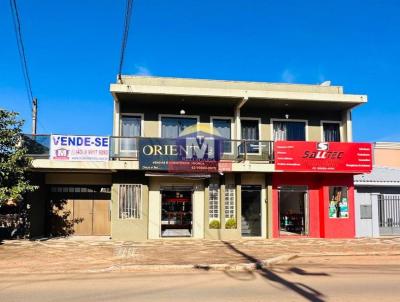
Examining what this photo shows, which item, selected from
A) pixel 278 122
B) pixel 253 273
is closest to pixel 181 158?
pixel 278 122

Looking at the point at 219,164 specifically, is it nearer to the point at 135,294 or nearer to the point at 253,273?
the point at 253,273

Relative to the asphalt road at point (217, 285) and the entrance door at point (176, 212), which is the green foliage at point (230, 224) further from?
the asphalt road at point (217, 285)

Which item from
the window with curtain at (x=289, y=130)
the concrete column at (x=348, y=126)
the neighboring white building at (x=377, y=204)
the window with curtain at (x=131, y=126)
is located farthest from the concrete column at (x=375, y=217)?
the window with curtain at (x=131, y=126)

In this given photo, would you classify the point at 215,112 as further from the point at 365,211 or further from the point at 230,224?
the point at 365,211

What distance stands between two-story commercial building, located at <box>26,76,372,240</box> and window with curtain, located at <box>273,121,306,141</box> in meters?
0.05

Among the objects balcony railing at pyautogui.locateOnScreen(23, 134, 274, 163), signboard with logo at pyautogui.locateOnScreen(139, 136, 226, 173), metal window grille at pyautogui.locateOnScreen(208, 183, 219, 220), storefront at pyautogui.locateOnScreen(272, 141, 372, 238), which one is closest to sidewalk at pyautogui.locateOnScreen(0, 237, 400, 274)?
storefront at pyautogui.locateOnScreen(272, 141, 372, 238)

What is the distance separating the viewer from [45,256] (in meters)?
15.1

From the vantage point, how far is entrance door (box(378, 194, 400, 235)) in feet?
75.0

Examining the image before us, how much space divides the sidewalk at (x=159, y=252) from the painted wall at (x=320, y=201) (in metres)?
0.96

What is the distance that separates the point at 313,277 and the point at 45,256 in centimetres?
845

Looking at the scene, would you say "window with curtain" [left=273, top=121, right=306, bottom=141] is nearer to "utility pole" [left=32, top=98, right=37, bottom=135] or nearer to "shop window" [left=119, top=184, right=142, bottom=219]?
"shop window" [left=119, top=184, right=142, bottom=219]

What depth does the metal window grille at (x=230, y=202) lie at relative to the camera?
20.9m

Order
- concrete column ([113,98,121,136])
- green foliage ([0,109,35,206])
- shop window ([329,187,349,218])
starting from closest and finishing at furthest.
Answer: green foliage ([0,109,35,206])
concrete column ([113,98,121,136])
shop window ([329,187,349,218])

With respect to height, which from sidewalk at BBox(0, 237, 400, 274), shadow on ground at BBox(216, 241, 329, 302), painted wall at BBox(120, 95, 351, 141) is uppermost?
painted wall at BBox(120, 95, 351, 141)
